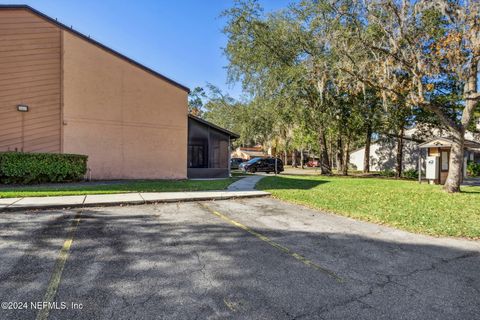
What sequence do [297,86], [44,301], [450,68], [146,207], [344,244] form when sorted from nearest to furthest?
[44,301]
[344,244]
[146,207]
[450,68]
[297,86]

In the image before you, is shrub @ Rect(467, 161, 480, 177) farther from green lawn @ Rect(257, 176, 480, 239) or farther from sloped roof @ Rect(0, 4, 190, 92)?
sloped roof @ Rect(0, 4, 190, 92)

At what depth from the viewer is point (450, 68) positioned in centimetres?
1178

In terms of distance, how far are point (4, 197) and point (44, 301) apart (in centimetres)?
732

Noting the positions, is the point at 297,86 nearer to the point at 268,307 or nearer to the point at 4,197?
the point at 4,197

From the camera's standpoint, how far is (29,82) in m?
13.5

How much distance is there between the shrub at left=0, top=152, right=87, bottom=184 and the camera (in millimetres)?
11109

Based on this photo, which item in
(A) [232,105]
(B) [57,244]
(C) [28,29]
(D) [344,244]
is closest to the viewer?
(B) [57,244]

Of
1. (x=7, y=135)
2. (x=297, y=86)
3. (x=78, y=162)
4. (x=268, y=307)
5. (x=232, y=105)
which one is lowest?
(x=268, y=307)

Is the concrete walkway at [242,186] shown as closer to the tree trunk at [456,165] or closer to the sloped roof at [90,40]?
the sloped roof at [90,40]

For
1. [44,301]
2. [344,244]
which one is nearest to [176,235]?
[44,301]

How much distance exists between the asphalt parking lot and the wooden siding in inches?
337

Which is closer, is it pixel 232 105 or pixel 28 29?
pixel 28 29

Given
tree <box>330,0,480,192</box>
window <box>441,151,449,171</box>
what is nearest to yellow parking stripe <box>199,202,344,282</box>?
tree <box>330,0,480,192</box>

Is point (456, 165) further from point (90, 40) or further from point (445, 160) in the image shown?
point (90, 40)
